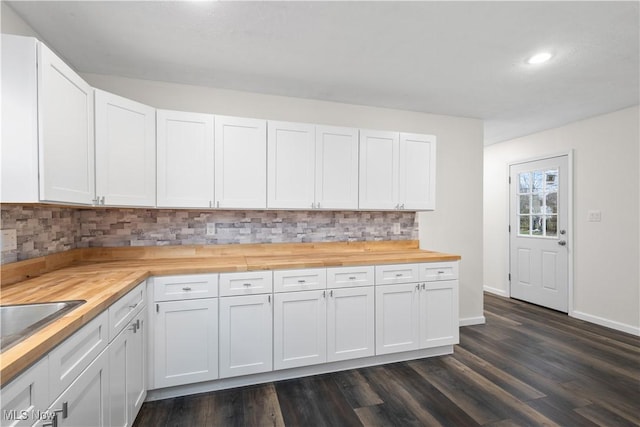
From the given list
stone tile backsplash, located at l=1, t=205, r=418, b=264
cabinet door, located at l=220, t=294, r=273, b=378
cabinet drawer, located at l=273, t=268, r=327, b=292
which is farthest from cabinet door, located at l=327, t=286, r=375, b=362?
stone tile backsplash, located at l=1, t=205, r=418, b=264

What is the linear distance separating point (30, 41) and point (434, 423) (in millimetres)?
2990

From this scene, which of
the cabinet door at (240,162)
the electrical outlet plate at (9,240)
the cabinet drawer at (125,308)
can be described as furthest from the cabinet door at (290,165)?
the electrical outlet plate at (9,240)

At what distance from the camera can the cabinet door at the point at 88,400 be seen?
1.07 m

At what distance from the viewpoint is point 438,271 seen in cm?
274

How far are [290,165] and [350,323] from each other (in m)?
1.41

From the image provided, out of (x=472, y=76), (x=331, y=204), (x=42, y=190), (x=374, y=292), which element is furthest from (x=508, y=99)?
(x=42, y=190)

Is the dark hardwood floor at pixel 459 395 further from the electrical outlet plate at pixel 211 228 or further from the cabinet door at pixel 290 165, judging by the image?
the cabinet door at pixel 290 165

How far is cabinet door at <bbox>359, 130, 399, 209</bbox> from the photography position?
2.85 meters

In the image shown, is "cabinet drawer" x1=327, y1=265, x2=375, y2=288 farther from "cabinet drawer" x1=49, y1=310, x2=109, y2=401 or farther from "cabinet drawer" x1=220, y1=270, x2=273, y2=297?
"cabinet drawer" x1=49, y1=310, x2=109, y2=401

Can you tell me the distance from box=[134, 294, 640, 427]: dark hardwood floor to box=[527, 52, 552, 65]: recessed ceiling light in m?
2.42

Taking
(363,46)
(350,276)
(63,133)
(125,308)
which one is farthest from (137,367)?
(363,46)

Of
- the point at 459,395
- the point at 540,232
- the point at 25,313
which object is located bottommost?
the point at 459,395

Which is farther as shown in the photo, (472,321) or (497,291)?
(497,291)

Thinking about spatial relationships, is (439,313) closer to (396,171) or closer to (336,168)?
(396,171)
